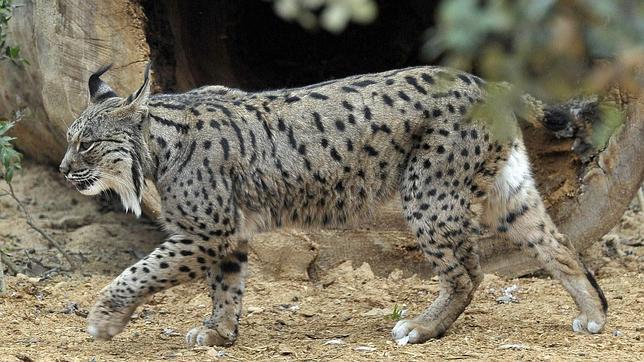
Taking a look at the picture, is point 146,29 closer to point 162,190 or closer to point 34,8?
point 34,8

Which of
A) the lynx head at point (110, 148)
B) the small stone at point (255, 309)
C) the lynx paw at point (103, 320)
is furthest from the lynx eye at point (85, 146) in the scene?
the small stone at point (255, 309)

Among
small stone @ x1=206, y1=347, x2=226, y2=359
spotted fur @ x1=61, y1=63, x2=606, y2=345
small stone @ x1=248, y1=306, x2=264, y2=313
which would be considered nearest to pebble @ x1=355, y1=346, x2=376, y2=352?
spotted fur @ x1=61, y1=63, x2=606, y2=345

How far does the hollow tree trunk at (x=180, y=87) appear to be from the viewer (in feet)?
20.0

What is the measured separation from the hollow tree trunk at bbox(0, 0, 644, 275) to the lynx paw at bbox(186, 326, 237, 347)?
1.31m

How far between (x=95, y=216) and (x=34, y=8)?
225 centimetres

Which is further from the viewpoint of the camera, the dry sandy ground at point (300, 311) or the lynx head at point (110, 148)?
the lynx head at point (110, 148)

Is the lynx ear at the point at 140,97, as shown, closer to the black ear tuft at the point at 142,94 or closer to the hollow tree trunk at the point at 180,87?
the black ear tuft at the point at 142,94

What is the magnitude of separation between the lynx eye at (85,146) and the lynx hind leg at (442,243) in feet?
5.46

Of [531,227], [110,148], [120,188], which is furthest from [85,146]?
[531,227]

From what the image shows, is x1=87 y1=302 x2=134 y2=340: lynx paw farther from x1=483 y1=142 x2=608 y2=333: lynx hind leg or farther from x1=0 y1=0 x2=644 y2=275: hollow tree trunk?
x1=483 y1=142 x2=608 y2=333: lynx hind leg

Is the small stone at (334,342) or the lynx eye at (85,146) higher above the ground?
the lynx eye at (85,146)

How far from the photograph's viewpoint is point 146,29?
6473 millimetres

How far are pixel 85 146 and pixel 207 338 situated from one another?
3.96 feet

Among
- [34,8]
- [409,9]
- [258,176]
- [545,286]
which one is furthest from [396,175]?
[409,9]
